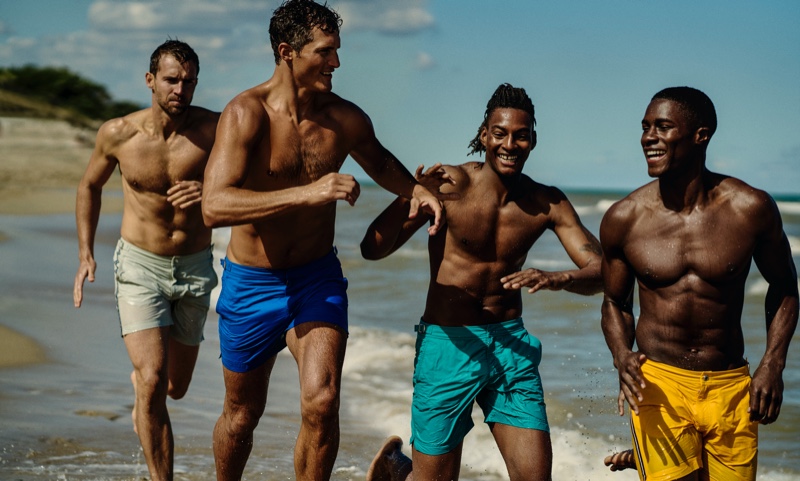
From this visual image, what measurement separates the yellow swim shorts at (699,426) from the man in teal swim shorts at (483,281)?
708mm

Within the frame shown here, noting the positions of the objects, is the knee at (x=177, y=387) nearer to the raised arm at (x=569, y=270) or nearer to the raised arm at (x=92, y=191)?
the raised arm at (x=92, y=191)

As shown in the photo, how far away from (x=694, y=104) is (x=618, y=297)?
876 millimetres

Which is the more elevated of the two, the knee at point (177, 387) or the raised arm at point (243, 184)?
the raised arm at point (243, 184)

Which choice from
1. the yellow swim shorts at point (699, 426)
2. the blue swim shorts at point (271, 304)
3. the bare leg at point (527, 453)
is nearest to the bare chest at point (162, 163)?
the blue swim shorts at point (271, 304)

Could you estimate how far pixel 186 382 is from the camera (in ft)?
22.2

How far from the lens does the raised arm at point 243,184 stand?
15.1 ft

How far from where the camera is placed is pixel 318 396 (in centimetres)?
503

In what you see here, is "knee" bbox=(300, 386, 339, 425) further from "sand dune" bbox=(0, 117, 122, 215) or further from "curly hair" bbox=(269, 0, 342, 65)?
"sand dune" bbox=(0, 117, 122, 215)

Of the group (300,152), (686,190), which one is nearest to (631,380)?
(686,190)

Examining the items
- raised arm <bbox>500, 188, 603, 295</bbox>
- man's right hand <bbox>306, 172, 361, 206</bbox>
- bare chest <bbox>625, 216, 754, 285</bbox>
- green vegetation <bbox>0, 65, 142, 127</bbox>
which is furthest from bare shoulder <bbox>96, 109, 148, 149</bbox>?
green vegetation <bbox>0, 65, 142, 127</bbox>

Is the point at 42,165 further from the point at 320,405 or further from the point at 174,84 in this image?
the point at 320,405

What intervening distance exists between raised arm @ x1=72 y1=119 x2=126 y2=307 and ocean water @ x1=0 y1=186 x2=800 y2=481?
1184 millimetres

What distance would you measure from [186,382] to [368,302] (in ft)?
25.8

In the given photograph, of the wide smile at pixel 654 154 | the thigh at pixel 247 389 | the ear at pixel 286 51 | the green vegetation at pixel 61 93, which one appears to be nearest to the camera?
the wide smile at pixel 654 154
